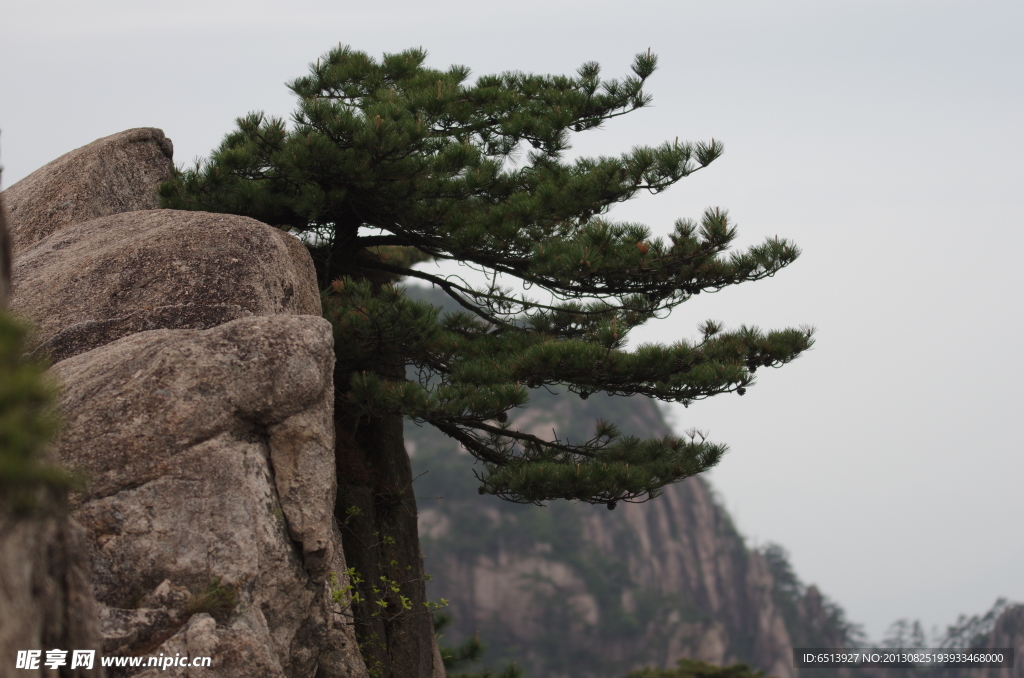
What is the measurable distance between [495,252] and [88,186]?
322 cm

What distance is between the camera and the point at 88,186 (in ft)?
22.8

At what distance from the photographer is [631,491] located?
21.2 ft

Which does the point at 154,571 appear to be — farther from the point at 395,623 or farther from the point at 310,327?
the point at 395,623

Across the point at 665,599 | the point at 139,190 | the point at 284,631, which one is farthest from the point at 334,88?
the point at 665,599

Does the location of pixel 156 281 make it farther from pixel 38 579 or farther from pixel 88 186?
pixel 38 579

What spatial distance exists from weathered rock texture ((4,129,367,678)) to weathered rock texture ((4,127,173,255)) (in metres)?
0.95

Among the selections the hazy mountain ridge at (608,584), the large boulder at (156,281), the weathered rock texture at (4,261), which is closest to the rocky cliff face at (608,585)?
the hazy mountain ridge at (608,584)

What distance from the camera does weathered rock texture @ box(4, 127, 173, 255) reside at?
6.77 metres

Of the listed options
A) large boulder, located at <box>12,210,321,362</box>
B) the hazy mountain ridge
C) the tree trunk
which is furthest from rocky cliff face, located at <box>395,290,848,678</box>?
large boulder, located at <box>12,210,321,362</box>

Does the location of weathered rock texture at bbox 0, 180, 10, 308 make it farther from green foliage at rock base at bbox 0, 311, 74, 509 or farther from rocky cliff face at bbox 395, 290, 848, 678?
rocky cliff face at bbox 395, 290, 848, 678

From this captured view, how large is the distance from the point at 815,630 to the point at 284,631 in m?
59.8

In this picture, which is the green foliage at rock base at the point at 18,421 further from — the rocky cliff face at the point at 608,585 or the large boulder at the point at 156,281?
the rocky cliff face at the point at 608,585

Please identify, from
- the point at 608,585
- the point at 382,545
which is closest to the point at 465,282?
the point at 382,545

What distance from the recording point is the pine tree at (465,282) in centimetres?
619
